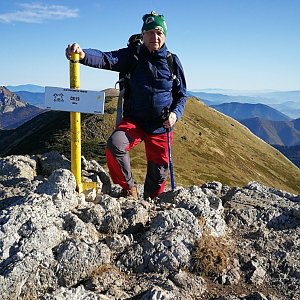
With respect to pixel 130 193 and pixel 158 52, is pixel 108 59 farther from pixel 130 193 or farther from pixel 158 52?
pixel 130 193

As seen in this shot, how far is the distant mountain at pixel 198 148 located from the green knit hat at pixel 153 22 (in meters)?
43.2

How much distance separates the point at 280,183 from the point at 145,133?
108 meters

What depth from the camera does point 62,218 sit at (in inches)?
328

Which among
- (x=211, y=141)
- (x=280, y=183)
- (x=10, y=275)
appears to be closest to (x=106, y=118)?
(x=211, y=141)

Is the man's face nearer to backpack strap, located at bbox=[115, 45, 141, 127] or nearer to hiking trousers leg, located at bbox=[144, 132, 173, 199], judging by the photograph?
backpack strap, located at bbox=[115, 45, 141, 127]

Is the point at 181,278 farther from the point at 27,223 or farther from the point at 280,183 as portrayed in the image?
the point at 280,183

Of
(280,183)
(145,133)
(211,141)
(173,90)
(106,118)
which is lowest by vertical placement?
(280,183)

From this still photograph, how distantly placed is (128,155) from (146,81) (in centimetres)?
199

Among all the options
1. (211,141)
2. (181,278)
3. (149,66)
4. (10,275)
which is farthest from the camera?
(211,141)

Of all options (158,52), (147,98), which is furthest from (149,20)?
(147,98)

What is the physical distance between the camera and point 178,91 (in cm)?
1083

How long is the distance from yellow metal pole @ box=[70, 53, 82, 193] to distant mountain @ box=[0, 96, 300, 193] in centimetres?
4231

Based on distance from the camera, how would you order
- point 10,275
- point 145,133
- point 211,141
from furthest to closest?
point 211,141
point 145,133
point 10,275

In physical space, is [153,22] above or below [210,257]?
above
